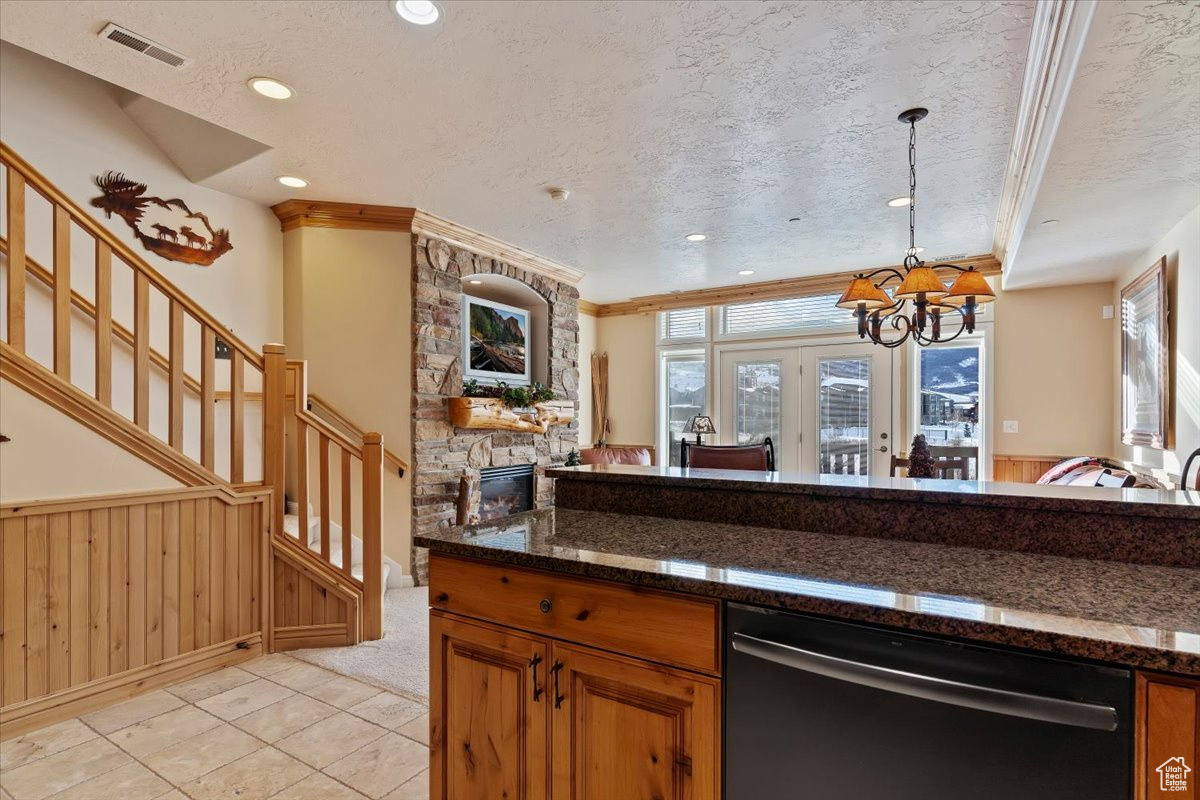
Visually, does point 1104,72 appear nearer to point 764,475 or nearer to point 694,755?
point 764,475

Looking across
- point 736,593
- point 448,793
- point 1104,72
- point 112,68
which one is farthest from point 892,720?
point 112,68

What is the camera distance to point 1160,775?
32.8 inches

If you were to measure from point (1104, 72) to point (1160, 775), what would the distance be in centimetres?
215

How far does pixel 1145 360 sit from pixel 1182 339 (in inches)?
27.2

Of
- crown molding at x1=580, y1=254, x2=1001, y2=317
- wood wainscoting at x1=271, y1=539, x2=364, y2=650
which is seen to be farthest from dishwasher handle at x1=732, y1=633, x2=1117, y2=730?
crown molding at x1=580, y1=254, x2=1001, y2=317

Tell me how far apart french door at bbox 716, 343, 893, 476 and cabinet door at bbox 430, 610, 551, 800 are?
5.11 meters

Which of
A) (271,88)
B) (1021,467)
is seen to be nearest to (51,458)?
(271,88)

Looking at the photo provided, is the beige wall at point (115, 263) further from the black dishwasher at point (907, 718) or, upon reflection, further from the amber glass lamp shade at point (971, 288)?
the amber glass lamp shade at point (971, 288)

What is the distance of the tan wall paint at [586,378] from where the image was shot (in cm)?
720

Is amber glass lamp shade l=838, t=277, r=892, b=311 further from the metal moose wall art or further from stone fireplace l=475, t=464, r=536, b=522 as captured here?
the metal moose wall art

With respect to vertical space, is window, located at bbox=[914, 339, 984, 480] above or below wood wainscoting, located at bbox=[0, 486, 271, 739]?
above

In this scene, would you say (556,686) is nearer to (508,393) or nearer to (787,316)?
(508,393)

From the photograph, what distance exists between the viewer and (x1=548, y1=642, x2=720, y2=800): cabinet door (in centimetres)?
116

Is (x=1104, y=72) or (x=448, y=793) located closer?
(x=448, y=793)
